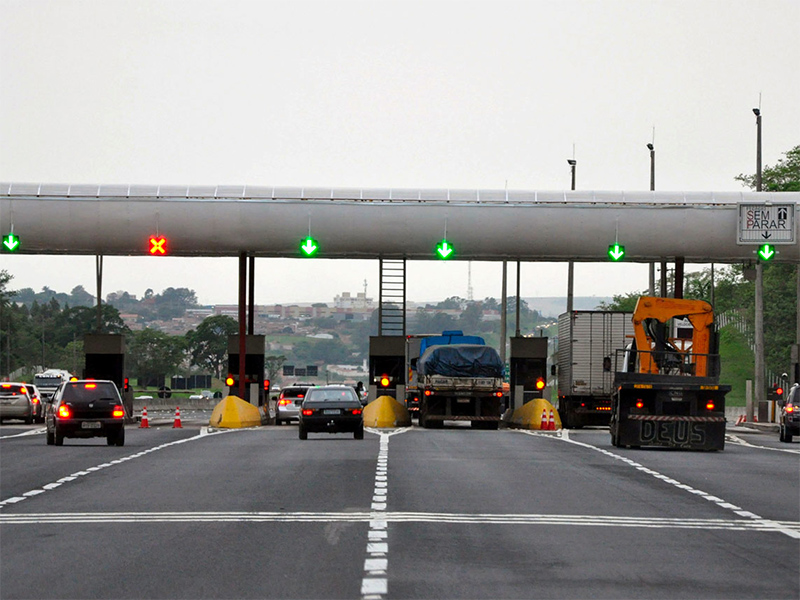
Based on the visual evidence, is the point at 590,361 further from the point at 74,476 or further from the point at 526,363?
the point at 74,476

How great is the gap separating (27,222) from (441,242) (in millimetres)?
12364

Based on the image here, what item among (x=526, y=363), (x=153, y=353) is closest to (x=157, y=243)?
(x=526, y=363)

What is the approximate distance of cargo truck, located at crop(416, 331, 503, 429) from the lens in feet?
159

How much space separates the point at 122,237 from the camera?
152 feet

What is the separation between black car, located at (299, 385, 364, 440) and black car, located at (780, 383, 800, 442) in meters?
12.3

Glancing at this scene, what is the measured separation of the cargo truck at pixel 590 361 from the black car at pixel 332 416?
56.1ft

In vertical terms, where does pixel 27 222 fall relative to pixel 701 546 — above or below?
above

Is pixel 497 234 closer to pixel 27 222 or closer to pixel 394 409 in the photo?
pixel 394 409

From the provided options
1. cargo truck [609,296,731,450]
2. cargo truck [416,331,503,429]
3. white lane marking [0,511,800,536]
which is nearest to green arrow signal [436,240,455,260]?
cargo truck [416,331,503,429]

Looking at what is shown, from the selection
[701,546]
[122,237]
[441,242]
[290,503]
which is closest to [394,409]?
[441,242]

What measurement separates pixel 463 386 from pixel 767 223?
10.7 meters

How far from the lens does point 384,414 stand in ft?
165

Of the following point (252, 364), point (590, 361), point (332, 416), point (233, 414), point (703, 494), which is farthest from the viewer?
point (252, 364)

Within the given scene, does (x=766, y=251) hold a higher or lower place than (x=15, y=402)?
higher
